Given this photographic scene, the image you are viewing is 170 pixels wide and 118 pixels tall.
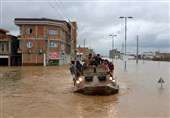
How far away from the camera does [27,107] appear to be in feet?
51.4

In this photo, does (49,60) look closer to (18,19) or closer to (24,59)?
(24,59)

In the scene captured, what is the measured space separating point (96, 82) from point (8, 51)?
2134 inches

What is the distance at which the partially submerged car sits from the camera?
19.3 meters

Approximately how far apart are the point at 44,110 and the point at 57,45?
57.8m

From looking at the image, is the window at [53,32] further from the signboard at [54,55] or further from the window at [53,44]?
the signboard at [54,55]

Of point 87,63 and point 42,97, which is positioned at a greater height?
point 87,63

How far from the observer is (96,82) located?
1933 centimetres

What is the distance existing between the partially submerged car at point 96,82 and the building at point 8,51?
53.2 m

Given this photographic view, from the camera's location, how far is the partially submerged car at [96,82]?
19.3 m

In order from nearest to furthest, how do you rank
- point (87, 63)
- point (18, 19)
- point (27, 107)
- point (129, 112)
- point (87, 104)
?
point (129, 112)
point (27, 107)
point (87, 104)
point (87, 63)
point (18, 19)

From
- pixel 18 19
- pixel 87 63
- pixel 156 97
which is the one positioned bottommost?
pixel 156 97

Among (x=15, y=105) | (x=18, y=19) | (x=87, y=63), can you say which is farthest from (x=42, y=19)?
(x=15, y=105)

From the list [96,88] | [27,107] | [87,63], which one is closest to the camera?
[27,107]

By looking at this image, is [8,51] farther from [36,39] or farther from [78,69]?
[78,69]
